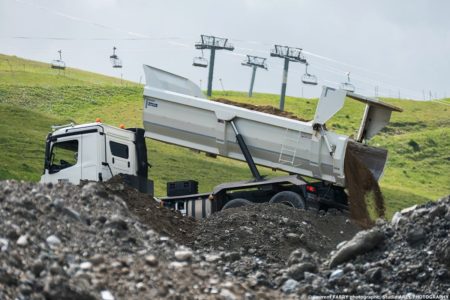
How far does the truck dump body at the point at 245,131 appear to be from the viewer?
26.8 meters

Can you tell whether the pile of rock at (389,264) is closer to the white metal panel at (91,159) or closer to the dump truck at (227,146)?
the dump truck at (227,146)

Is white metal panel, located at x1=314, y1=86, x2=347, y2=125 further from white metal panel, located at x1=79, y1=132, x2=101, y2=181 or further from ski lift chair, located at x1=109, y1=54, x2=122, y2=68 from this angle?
ski lift chair, located at x1=109, y1=54, x2=122, y2=68

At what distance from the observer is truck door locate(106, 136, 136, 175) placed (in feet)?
89.7

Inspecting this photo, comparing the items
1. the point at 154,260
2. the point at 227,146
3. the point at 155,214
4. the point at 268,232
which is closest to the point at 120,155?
the point at 227,146

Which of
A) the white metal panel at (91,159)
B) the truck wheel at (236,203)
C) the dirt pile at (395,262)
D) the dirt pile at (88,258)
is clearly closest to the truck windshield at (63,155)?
the white metal panel at (91,159)

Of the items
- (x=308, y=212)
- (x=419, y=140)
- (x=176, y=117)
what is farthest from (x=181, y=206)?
(x=419, y=140)

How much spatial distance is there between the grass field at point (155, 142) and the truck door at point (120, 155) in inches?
A: 129

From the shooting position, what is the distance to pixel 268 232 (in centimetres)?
2195

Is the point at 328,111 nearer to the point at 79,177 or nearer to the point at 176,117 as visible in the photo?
the point at 176,117

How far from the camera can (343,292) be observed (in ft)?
46.5

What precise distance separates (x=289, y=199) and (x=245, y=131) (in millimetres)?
2072

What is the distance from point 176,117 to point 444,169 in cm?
4878

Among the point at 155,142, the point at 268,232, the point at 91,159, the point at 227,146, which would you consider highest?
the point at 227,146

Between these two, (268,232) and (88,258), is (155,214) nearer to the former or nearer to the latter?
(268,232)
